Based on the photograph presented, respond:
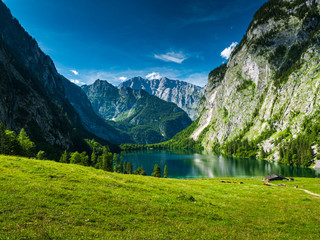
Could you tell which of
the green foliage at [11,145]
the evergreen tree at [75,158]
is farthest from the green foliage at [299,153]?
the green foliage at [11,145]

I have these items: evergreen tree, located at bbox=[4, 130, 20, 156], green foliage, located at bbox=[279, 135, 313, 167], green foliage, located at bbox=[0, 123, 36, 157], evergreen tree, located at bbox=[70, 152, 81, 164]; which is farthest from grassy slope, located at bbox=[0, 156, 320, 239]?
green foliage, located at bbox=[279, 135, 313, 167]

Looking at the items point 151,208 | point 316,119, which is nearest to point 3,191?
point 151,208

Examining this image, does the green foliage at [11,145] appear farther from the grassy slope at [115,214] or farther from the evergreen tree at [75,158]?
the grassy slope at [115,214]

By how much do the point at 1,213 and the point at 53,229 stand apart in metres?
4.36

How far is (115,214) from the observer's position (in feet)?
55.3

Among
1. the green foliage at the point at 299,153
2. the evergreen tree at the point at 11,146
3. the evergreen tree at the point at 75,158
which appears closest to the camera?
the evergreen tree at the point at 11,146

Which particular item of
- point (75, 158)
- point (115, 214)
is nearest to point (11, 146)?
point (75, 158)

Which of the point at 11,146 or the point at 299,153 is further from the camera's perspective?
the point at 299,153

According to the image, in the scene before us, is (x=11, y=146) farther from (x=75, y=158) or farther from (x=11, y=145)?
(x=75, y=158)

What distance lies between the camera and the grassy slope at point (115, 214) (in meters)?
12.9

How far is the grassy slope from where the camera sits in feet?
42.3

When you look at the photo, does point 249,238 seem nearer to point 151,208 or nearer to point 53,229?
point 151,208

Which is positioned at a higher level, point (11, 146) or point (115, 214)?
point (11, 146)

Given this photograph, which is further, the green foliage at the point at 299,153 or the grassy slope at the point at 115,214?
the green foliage at the point at 299,153
